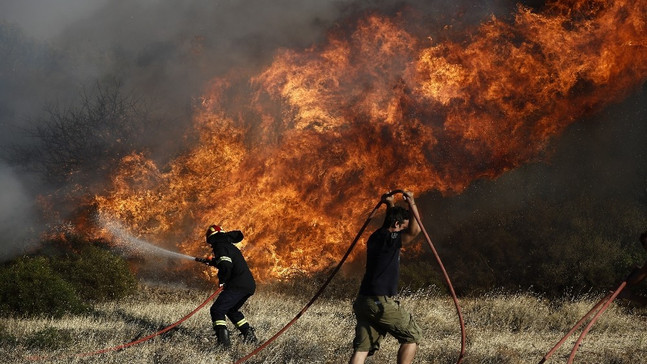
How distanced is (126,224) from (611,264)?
12819 millimetres

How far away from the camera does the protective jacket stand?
889 centimetres

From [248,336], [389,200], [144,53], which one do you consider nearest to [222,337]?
[248,336]

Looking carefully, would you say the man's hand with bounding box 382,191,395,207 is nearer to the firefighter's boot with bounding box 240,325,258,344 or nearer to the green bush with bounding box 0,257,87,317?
the firefighter's boot with bounding box 240,325,258,344

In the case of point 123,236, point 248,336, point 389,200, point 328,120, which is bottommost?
point 248,336

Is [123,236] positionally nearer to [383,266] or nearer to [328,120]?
[328,120]

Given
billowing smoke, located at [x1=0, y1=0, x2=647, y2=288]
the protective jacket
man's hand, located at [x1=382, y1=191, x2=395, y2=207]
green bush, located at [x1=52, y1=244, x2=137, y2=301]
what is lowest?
green bush, located at [x1=52, y1=244, x2=137, y2=301]

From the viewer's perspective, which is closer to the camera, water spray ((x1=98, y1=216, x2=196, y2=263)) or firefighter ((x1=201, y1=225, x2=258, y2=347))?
firefighter ((x1=201, y1=225, x2=258, y2=347))

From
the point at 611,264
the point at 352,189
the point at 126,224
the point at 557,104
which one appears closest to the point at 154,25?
the point at 126,224

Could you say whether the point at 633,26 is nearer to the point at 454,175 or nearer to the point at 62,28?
the point at 454,175

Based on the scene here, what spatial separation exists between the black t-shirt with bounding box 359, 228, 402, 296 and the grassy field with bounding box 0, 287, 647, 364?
2.16 meters

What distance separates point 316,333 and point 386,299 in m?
3.41

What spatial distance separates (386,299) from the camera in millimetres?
6543

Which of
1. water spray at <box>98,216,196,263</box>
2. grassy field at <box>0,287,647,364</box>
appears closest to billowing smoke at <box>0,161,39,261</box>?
→ water spray at <box>98,216,196,263</box>

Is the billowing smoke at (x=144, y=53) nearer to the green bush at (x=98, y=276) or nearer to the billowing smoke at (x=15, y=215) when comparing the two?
the billowing smoke at (x=15, y=215)
